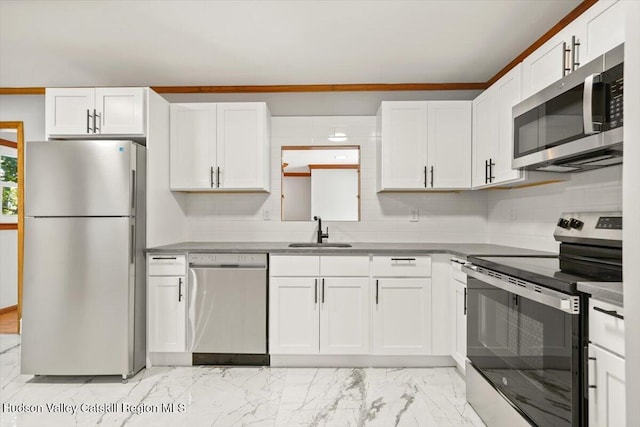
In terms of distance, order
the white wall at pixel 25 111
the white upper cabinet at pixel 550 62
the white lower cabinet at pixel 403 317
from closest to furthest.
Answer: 1. the white upper cabinet at pixel 550 62
2. the white lower cabinet at pixel 403 317
3. the white wall at pixel 25 111

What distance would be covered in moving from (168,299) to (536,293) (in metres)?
2.53

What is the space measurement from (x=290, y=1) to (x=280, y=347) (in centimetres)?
240

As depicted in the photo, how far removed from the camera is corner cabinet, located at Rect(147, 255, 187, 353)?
2.98m

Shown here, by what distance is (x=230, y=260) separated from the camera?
298 centimetres

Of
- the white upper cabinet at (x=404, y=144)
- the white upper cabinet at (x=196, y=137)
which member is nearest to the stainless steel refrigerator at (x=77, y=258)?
the white upper cabinet at (x=196, y=137)

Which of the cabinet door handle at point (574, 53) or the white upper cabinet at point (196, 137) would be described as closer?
the cabinet door handle at point (574, 53)

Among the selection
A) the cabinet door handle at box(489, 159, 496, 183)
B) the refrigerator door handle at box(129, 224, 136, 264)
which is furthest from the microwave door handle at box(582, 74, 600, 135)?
the refrigerator door handle at box(129, 224, 136, 264)

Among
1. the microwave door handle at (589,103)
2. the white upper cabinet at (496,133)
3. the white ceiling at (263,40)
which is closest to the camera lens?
the microwave door handle at (589,103)

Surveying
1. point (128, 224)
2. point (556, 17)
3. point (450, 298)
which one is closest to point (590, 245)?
point (450, 298)

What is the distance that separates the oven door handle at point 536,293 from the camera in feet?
4.64

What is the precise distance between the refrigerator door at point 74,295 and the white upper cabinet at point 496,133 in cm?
267

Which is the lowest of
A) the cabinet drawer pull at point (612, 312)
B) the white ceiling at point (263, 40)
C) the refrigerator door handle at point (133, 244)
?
the cabinet drawer pull at point (612, 312)

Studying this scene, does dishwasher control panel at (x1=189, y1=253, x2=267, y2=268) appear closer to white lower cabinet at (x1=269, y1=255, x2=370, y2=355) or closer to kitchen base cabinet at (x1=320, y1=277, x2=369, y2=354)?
white lower cabinet at (x1=269, y1=255, x2=370, y2=355)

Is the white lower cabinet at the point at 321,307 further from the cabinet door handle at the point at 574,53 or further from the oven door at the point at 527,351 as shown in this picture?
the cabinet door handle at the point at 574,53
